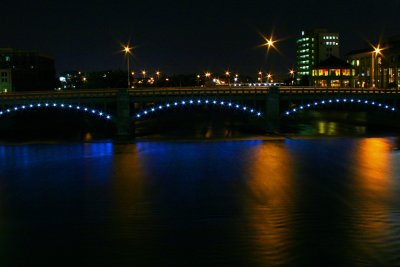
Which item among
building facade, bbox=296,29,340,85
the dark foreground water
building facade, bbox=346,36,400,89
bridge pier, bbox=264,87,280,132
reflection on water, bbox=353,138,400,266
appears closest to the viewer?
the dark foreground water

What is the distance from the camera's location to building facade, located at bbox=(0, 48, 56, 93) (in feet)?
345

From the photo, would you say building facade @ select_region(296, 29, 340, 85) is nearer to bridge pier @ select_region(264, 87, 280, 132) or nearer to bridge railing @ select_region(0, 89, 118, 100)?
bridge pier @ select_region(264, 87, 280, 132)

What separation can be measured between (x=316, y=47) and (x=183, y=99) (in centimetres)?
12681


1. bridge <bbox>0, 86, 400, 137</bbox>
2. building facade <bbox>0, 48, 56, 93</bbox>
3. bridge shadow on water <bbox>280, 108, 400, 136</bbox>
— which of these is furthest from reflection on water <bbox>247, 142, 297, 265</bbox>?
building facade <bbox>0, 48, 56, 93</bbox>

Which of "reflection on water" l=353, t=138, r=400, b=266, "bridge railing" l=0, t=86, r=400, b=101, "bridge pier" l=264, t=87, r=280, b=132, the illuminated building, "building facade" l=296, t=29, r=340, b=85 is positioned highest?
"building facade" l=296, t=29, r=340, b=85

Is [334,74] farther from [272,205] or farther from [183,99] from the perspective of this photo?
[272,205]

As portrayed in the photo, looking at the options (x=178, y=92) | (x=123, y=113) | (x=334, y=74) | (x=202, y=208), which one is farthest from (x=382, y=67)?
(x=202, y=208)

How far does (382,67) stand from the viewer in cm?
10881

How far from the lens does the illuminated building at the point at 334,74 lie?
117 metres

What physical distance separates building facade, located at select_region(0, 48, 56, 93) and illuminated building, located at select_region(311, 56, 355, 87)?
57.6 metres

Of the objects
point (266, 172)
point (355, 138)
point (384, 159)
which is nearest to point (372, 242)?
point (266, 172)

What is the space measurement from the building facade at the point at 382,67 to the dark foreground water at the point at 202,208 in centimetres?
6186

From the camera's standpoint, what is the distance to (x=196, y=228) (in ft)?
73.8

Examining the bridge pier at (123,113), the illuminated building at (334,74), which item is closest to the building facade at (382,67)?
the illuminated building at (334,74)
